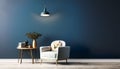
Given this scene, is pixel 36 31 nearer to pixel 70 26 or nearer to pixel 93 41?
pixel 70 26

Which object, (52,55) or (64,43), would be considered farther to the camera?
(64,43)

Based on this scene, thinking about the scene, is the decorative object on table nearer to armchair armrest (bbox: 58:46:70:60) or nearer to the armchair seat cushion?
the armchair seat cushion

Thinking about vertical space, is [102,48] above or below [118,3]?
below

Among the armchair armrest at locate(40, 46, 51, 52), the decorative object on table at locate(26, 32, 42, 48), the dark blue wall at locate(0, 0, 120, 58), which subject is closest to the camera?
the armchair armrest at locate(40, 46, 51, 52)

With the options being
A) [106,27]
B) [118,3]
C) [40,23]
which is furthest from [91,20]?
[40,23]

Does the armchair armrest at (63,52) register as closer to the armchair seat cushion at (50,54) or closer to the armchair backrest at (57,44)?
the armchair seat cushion at (50,54)

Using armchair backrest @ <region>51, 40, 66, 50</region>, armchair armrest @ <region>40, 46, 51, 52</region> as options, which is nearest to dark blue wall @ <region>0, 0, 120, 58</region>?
armchair backrest @ <region>51, 40, 66, 50</region>

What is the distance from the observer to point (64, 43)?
7.46 m

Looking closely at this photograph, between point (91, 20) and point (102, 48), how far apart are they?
3.31 feet

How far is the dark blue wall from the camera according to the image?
304 inches

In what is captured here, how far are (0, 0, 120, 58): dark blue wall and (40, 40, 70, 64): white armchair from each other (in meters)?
0.34

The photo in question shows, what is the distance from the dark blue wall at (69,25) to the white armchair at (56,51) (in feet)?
1.11

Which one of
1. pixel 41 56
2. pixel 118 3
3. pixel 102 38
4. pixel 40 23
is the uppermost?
pixel 118 3

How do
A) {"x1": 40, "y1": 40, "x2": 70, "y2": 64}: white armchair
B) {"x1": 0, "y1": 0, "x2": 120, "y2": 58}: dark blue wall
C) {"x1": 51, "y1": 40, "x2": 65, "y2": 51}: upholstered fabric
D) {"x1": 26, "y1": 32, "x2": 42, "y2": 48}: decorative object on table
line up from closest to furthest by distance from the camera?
{"x1": 40, "y1": 40, "x2": 70, "y2": 64}: white armchair, {"x1": 26, "y1": 32, "x2": 42, "y2": 48}: decorative object on table, {"x1": 51, "y1": 40, "x2": 65, "y2": 51}: upholstered fabric, {"x1": 0, "y1": 0, "x2": 120, "y2": 58}: dark blue wall
